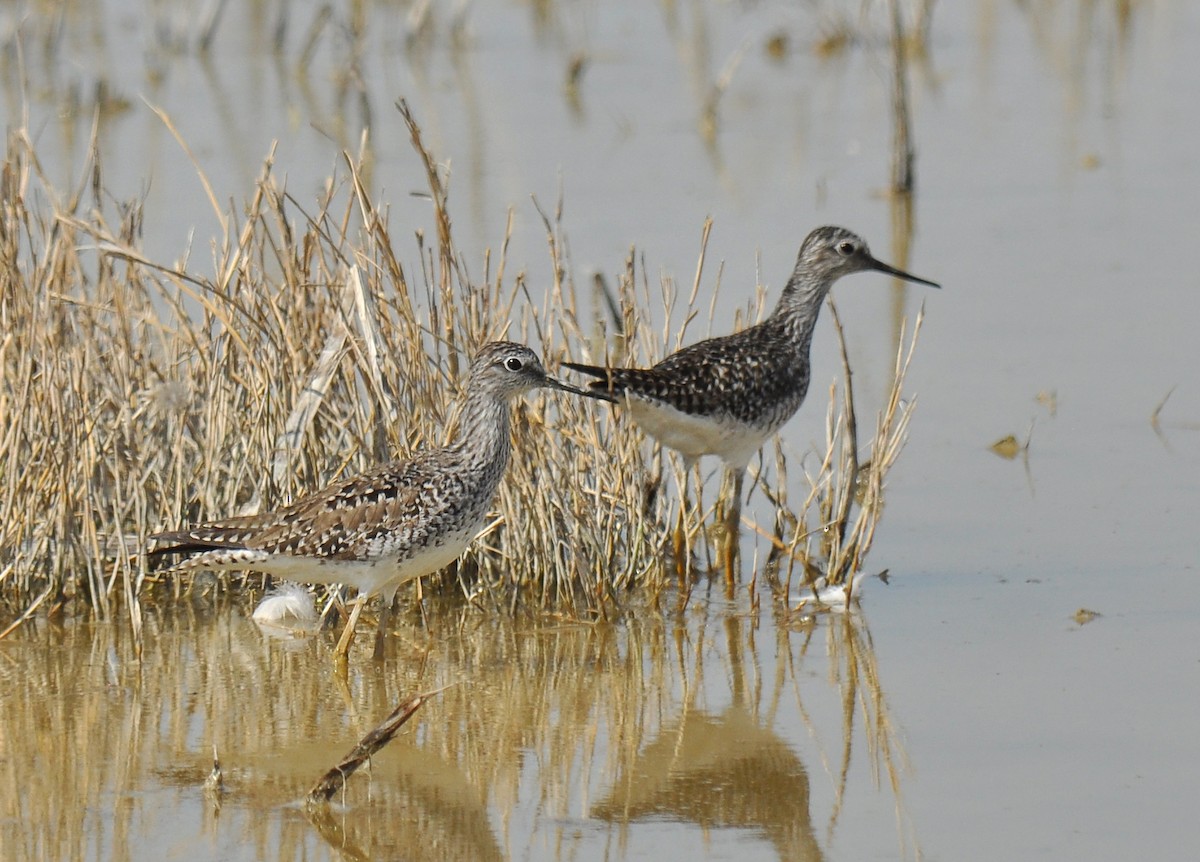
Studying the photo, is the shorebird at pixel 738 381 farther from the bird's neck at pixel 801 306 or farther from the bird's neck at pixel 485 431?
the bird's neck at pixel 485 431

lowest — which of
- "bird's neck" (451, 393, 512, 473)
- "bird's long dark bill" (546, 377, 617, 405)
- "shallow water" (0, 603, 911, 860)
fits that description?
"shallow water" (0, 603, 911, 860)

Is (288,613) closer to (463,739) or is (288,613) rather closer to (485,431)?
(485,431)

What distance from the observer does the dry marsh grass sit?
707 centimetres

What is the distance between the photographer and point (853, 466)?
7.34 m

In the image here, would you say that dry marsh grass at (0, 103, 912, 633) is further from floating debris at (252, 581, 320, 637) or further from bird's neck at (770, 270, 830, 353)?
bird's neck at (770, 270, 830, 353)

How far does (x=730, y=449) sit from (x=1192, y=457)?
7.91 feet

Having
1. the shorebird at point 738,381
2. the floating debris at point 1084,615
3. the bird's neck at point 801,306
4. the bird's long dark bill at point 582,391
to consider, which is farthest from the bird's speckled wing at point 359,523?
the floating debris at point 1084,615

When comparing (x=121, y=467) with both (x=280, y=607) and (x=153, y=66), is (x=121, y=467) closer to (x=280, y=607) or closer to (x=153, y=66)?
(x=280, y=607)

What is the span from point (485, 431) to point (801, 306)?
2.08 m

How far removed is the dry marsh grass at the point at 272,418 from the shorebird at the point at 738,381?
25cm

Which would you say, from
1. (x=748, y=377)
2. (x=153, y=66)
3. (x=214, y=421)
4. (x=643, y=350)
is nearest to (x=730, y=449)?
(x=748, y=377)

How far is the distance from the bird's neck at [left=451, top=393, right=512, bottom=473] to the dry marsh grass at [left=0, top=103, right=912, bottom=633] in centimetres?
44

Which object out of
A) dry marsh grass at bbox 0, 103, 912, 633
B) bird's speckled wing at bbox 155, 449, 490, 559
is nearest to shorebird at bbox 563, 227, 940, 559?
dry marsh grass at bbox 0, 103, 912, 633

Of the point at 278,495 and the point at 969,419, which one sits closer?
the point at 278,495
